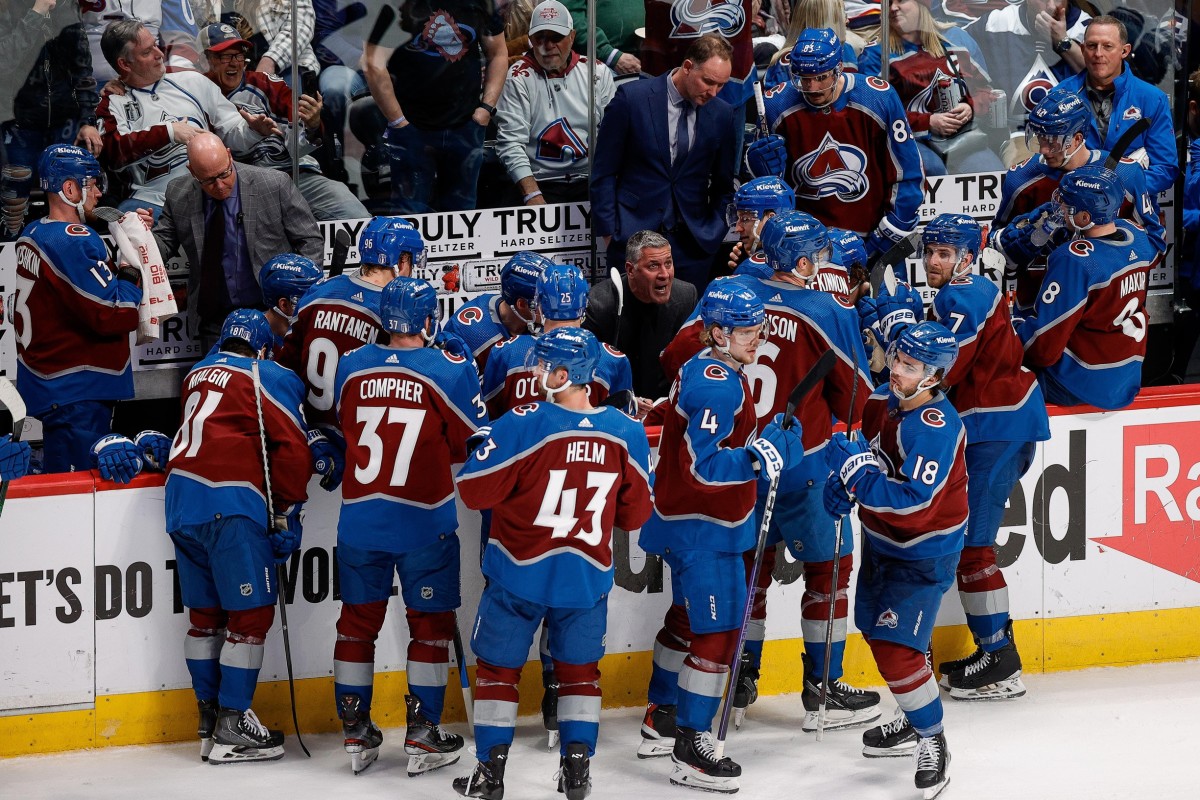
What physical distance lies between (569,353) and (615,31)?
2965mm

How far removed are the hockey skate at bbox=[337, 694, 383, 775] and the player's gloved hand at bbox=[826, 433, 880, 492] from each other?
1.79m

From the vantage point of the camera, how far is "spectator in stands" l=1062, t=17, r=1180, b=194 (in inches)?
306

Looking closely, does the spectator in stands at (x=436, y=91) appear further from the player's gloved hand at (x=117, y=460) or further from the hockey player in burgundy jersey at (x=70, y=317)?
the player's gloved hand at (x=117, y=460)

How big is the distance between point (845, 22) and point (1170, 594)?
3.00 meters

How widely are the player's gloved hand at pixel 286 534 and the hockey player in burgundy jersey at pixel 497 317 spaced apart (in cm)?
86

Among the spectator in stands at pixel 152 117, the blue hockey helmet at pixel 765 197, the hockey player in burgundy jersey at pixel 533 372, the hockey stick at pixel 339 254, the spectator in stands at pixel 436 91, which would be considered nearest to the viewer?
the hockey player in burgundy jersey at pixel 533 372

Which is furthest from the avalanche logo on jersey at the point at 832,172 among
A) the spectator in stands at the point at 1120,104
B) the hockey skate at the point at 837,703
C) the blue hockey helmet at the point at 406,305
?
the blue hockey helmet at the point at 406,305

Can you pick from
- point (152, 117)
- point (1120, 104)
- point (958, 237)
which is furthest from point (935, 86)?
point (152, 117)

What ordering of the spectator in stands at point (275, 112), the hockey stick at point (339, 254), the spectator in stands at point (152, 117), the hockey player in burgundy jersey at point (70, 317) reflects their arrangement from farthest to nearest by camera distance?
1. the spectator in stands at point (275, 112)
2. the spectator in stands at point (152, 117)
3. the hockey stick at point (339, 254)
4. the hockey player in burgundy jersey at point (70, 317)

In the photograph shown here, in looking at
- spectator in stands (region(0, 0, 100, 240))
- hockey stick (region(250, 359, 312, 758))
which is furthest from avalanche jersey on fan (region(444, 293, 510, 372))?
spectator in stands (region(0, 0, 100, 240))

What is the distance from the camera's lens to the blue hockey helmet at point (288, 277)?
21.0 ft

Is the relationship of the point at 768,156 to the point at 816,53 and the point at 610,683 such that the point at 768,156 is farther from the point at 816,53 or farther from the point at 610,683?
the point at 610,683

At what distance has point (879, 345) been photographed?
6.73 metres

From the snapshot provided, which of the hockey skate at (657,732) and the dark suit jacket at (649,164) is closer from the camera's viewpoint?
the hockey skate at (657,732)
